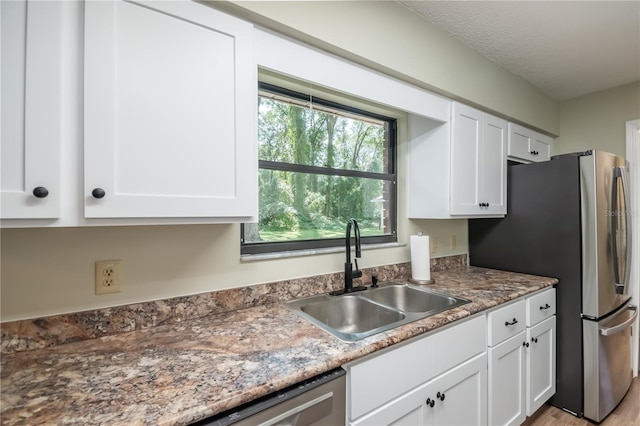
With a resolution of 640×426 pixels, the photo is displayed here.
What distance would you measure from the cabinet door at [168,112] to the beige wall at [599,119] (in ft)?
10.9

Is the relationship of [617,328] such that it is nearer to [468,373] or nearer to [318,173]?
[468,373]

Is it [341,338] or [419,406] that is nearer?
[341,338]

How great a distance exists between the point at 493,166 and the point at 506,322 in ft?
3.73

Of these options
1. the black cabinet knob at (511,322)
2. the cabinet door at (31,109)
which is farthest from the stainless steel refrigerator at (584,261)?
the cabinet door at (31,109)

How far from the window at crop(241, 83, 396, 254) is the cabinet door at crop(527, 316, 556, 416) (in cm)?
106

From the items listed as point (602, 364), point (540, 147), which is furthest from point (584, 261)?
point (540, 147)

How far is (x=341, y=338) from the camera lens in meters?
1.05

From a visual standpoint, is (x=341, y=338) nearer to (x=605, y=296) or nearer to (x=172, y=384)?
(x=172, y=384)

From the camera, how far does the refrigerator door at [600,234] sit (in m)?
1.83

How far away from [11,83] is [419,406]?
1.65m

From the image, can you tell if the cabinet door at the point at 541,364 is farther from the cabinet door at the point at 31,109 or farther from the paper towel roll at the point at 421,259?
the cabinet door at the point at 31,109

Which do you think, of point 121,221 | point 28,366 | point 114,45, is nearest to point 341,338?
point 121,221

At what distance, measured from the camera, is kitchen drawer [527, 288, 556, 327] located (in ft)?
5.90

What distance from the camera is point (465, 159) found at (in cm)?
200
